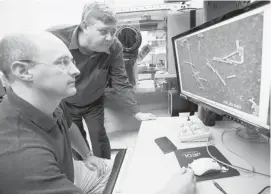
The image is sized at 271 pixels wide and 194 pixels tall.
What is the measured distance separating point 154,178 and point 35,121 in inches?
17.4

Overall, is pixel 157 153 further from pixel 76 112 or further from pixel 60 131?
pixel 76 112

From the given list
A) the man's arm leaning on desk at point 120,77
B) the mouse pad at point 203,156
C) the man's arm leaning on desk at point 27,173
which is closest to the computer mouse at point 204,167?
the mouse pad at point 203,156

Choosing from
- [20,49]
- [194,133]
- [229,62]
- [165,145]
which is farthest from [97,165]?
[229,62]

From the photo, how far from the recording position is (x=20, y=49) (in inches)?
25.0

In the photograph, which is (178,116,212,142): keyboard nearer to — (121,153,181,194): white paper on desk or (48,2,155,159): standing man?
(121,153,181,194): white paper on desk

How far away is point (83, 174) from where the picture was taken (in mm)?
958

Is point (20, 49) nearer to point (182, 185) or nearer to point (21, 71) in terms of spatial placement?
point (21, 71)

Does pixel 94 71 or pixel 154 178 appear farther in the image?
pixel 94 71

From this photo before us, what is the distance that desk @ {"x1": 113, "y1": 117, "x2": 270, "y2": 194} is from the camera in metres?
0.59

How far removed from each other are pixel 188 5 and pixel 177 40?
19.4 inches

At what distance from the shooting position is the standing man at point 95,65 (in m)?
1.17

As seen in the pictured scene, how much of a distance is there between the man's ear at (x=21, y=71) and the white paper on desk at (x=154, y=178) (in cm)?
49

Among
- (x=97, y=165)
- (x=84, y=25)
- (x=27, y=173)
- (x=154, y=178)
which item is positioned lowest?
(x=97, y=165)

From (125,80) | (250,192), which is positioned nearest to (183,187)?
(250,192)
